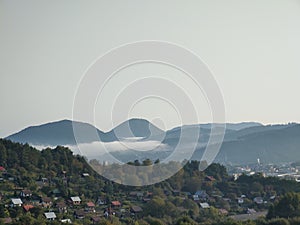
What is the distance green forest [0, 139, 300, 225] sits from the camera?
1177cm

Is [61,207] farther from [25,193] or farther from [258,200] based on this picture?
[258,200]

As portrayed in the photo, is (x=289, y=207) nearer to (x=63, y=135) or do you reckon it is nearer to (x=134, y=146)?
(x=134, y=146)

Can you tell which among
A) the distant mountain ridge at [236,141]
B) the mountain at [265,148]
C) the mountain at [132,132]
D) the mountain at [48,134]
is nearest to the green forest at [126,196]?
the mountain at [132,132]

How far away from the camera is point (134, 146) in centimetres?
2023

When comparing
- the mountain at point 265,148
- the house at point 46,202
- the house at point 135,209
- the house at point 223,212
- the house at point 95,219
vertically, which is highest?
the mountain at point 265,148

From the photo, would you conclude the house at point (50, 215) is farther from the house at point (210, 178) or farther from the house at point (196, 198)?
the house at point (210, 178)

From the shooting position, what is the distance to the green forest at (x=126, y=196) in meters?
11.8

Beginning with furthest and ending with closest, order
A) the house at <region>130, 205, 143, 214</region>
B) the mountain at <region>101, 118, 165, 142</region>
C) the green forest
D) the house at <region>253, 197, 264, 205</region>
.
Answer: the mountain at <region>101, 118, 165, 142</region>, the house at <region>253, 197, 264, 205</region>, the house at <region>130, 205, 143, 214</region>, the green forest

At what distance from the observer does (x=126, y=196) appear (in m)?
15.4

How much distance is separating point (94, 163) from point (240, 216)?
Result: 22.6 ft

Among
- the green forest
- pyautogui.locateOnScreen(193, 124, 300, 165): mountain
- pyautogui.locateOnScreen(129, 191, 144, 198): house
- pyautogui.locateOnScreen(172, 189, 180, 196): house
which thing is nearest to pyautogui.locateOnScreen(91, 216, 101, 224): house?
the green forest

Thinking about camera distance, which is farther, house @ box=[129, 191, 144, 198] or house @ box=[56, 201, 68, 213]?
house @ box=[129, 191, 144, 198]

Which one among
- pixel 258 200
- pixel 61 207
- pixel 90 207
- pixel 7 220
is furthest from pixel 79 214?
pixel 258 200

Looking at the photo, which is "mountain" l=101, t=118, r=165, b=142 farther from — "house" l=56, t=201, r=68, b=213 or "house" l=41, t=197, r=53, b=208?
"house" l=56, t=201, r=68, b=213
